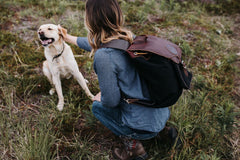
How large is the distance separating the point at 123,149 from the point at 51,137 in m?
0.92

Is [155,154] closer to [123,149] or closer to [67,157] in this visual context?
[123,149]

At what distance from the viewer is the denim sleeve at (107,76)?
5.05ft

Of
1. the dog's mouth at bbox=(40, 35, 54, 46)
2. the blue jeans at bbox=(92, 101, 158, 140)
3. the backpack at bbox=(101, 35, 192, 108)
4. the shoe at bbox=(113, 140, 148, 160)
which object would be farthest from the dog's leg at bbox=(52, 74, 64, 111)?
the backpack at bbox=(101, 35, 192, 108)

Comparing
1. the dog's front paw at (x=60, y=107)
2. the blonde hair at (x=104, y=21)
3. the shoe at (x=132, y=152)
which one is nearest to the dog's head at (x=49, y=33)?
the blonde hair at (x=104, y=21)

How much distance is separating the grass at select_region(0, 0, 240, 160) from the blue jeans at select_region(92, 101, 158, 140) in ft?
1.15

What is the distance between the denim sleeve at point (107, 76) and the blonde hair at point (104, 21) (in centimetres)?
18

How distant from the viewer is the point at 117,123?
79.5 inches

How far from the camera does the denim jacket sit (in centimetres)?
155

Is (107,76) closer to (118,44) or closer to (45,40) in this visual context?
(118,44)

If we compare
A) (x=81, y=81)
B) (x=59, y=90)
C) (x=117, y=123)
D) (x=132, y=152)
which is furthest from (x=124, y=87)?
(x=59, y=90)

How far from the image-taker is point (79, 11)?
17.2 feet

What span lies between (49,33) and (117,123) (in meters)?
1.46

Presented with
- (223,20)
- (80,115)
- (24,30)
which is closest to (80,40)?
(80,115)

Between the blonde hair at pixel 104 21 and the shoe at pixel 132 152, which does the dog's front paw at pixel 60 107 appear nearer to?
the shoe at pixel 132 152
